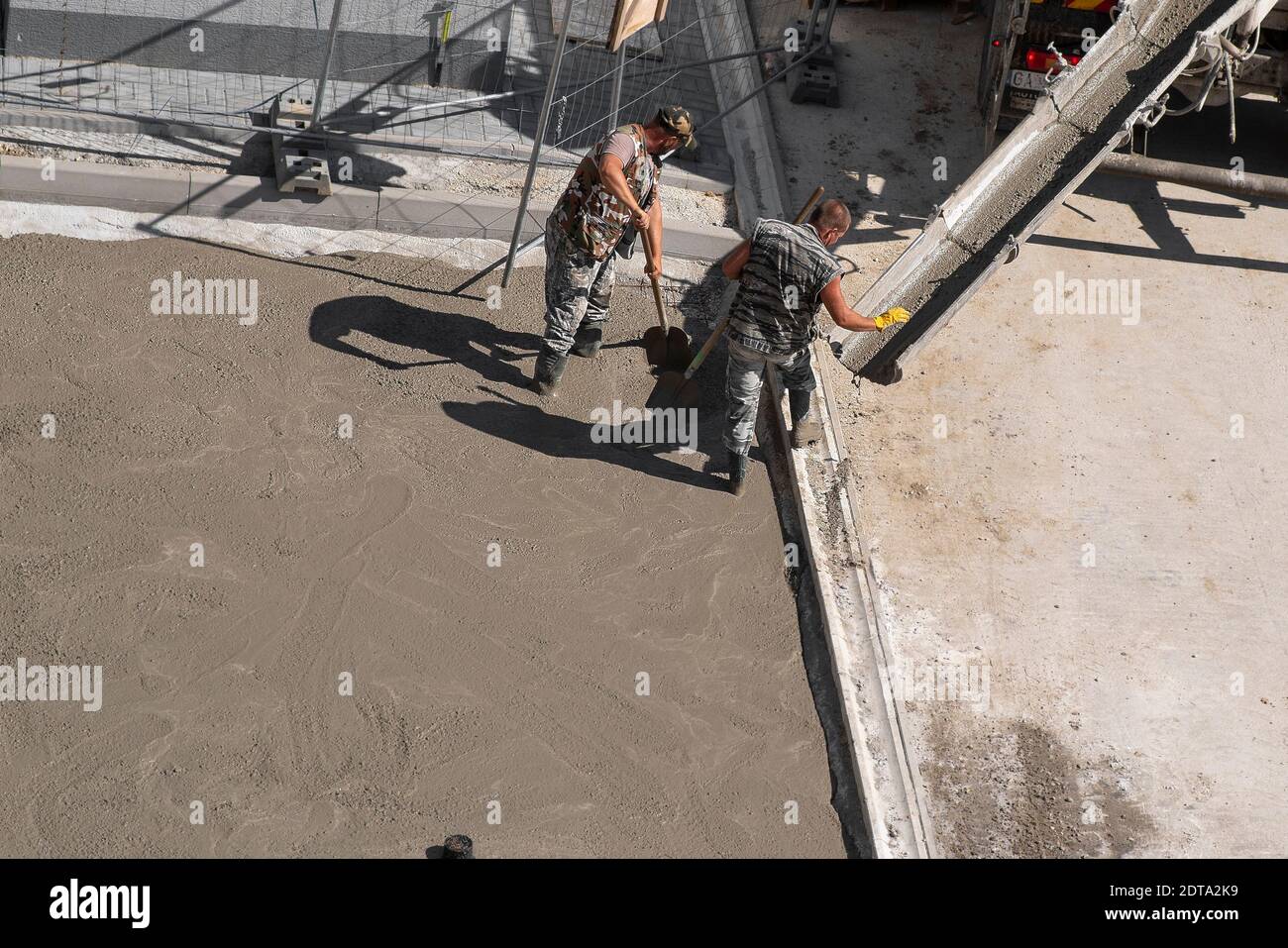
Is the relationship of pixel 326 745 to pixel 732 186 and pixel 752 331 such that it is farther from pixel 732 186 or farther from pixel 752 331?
pixel 732 186

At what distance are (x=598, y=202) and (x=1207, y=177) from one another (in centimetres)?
461

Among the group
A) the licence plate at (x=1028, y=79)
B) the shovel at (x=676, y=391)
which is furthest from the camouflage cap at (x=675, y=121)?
the licence plate at (x=1028, y=79)

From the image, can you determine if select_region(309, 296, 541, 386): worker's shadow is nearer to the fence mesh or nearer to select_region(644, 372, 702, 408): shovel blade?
select_region(644, 372, 702, 408): shovel blade

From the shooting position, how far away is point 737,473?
785cm

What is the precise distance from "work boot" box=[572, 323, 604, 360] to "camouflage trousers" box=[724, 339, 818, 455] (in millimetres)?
1190

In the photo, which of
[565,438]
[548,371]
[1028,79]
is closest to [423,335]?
[548,371]

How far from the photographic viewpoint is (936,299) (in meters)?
8.61

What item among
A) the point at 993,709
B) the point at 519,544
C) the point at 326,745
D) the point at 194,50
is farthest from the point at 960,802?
the point at 194,50

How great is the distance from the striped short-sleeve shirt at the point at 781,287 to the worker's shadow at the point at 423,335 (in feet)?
5.30

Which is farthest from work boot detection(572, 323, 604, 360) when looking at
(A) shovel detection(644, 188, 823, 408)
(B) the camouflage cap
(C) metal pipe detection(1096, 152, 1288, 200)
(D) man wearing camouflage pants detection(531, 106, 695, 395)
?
(C) metal pipe detection(1096, 152, 1288, 200)

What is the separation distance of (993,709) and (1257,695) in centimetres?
150

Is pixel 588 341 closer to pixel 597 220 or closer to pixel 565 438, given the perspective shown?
pixel 565 438

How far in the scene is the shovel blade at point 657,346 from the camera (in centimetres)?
852

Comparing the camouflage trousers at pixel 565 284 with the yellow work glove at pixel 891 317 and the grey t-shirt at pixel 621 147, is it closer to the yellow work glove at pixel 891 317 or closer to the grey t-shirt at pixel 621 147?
the grey t-shirt at pixel 621 147
